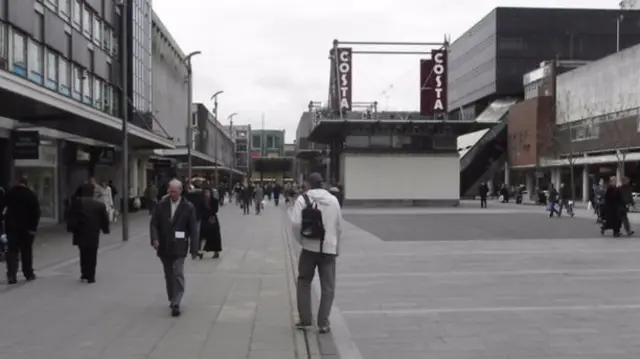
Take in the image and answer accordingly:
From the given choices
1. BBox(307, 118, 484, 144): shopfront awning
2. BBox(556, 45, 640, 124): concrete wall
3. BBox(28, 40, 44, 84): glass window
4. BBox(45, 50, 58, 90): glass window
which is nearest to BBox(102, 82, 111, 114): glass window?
BBox(45, 50, 58, 90): glass window

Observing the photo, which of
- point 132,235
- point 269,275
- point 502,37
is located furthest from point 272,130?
point 269,275

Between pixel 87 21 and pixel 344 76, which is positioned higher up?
pixel 87 21

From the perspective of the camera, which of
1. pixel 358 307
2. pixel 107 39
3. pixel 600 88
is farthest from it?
pixel 600 88

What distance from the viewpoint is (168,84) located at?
55281mm

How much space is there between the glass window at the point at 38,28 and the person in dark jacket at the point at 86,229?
1386cm

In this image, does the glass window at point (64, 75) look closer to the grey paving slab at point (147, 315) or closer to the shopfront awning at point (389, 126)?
the grey paving slab at point (147, 315)

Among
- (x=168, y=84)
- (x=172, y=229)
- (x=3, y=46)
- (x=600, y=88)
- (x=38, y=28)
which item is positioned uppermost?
(x=168, y=84)

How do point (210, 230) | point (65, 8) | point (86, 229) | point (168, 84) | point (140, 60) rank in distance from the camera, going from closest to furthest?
point (86, 229) < point (210, 230) < point (65, 8) < point (140, 60) < point (168, 84)

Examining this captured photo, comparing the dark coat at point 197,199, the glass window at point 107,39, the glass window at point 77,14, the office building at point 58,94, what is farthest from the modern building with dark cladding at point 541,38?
the dark coat at point 197,199

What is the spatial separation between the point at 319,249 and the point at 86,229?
4950 millimetres

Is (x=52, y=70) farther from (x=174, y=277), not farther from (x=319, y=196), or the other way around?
(x=319, y=196)

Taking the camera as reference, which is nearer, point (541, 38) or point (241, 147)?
point (541, 38)

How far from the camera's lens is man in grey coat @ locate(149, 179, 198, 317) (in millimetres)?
8250

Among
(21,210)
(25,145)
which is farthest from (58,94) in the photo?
(21,210)
